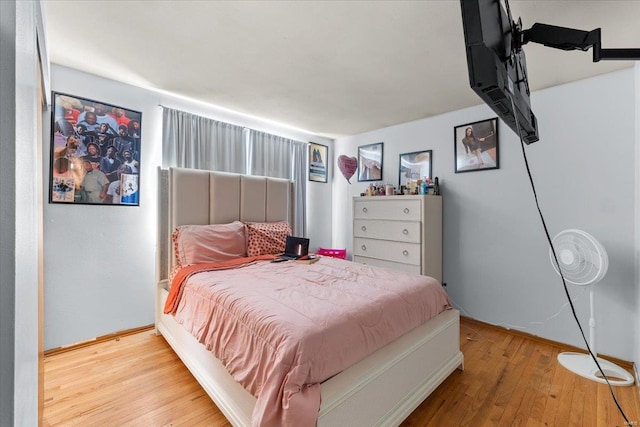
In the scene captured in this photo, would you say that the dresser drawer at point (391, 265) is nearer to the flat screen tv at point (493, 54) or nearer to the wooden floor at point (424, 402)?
the wooden floor at point (424, 402)

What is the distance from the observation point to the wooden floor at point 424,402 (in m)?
1.66

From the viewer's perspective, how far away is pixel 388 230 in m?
3.41

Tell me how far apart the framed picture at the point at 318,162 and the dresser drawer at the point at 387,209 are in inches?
41.8

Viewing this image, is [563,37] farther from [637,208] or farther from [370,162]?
[370,162]

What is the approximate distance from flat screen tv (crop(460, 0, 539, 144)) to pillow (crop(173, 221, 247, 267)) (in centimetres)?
241

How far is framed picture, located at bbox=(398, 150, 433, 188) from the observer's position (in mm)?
3584

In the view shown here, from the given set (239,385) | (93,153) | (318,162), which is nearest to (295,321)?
(239,385)

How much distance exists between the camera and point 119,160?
8.78 ft

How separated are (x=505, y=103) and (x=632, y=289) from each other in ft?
7.62

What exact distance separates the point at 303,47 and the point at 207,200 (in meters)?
1.81

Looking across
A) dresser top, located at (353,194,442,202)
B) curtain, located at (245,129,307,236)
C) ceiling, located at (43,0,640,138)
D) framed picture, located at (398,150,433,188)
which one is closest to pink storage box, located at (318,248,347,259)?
curtain, located at (245,129,307,236)

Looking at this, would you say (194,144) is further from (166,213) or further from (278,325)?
(278,325)

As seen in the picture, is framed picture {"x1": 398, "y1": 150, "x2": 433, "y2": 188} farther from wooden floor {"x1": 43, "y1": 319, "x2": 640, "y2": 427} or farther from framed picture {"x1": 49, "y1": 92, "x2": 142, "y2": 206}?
framed picture {"x1": 49, "y1": 92, "x2": 142, "y2": 206}

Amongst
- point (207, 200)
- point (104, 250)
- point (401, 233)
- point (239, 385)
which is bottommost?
point (239, 385)
